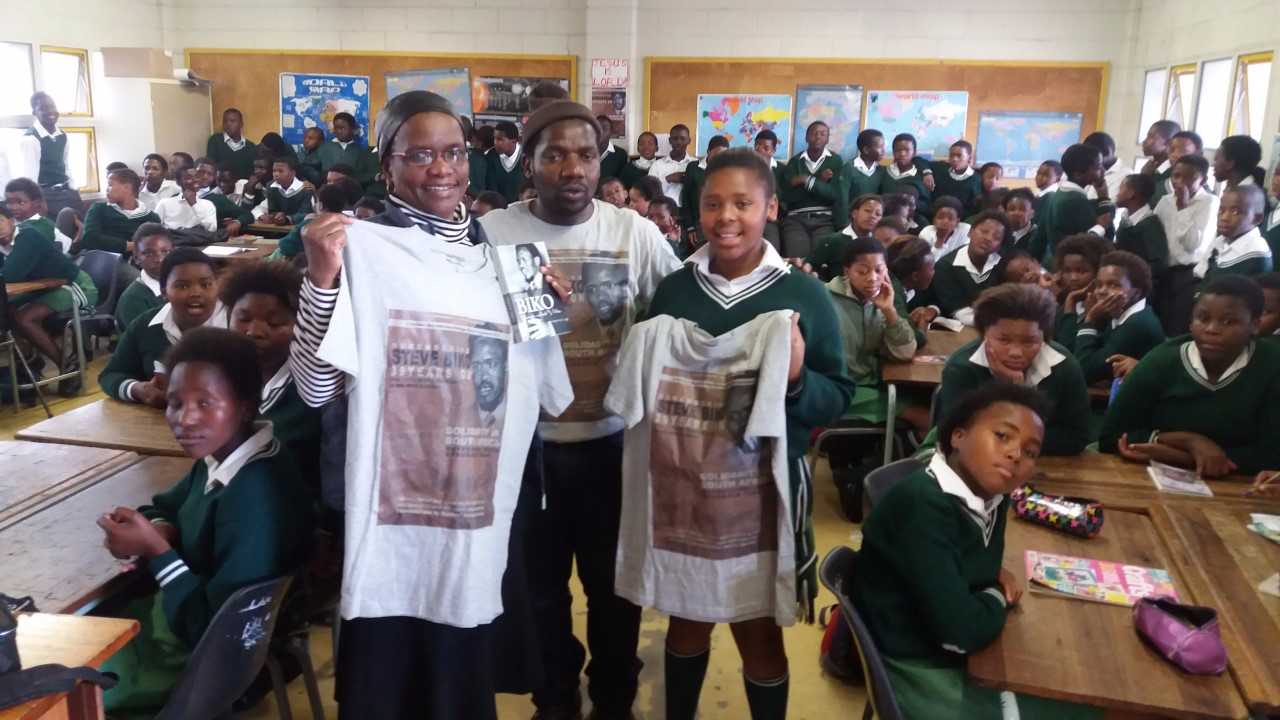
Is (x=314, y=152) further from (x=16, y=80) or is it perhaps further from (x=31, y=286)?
(x=31, y=286)

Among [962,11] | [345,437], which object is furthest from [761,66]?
[345,437]

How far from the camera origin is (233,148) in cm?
1031

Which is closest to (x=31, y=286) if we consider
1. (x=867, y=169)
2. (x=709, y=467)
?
(x=709, y=467)

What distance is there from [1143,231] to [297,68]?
8.66m

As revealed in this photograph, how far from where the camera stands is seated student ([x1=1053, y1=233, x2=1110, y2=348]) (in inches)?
155

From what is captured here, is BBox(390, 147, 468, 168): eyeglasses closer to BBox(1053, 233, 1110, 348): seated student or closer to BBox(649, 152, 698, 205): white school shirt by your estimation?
BBox(1053, 233, 1110, 348): seated student

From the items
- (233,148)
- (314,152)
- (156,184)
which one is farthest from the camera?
(233,148)

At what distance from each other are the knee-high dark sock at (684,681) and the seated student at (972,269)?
306 centimetres

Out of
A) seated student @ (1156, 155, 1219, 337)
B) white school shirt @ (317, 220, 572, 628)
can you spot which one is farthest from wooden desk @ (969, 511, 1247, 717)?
seated student @ (1156, 155, 1219, 337)

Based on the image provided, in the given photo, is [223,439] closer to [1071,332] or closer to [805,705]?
[805,705]

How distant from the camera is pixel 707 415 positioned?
1.92 meters

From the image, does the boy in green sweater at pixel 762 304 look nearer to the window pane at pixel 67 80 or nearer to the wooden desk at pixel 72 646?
the wooden desk at pixel 72 646

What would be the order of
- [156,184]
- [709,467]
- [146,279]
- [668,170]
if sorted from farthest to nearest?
[668,170] < [156,184] < [146,279] < [709,467]

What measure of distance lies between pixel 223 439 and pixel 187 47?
33.8 feet
